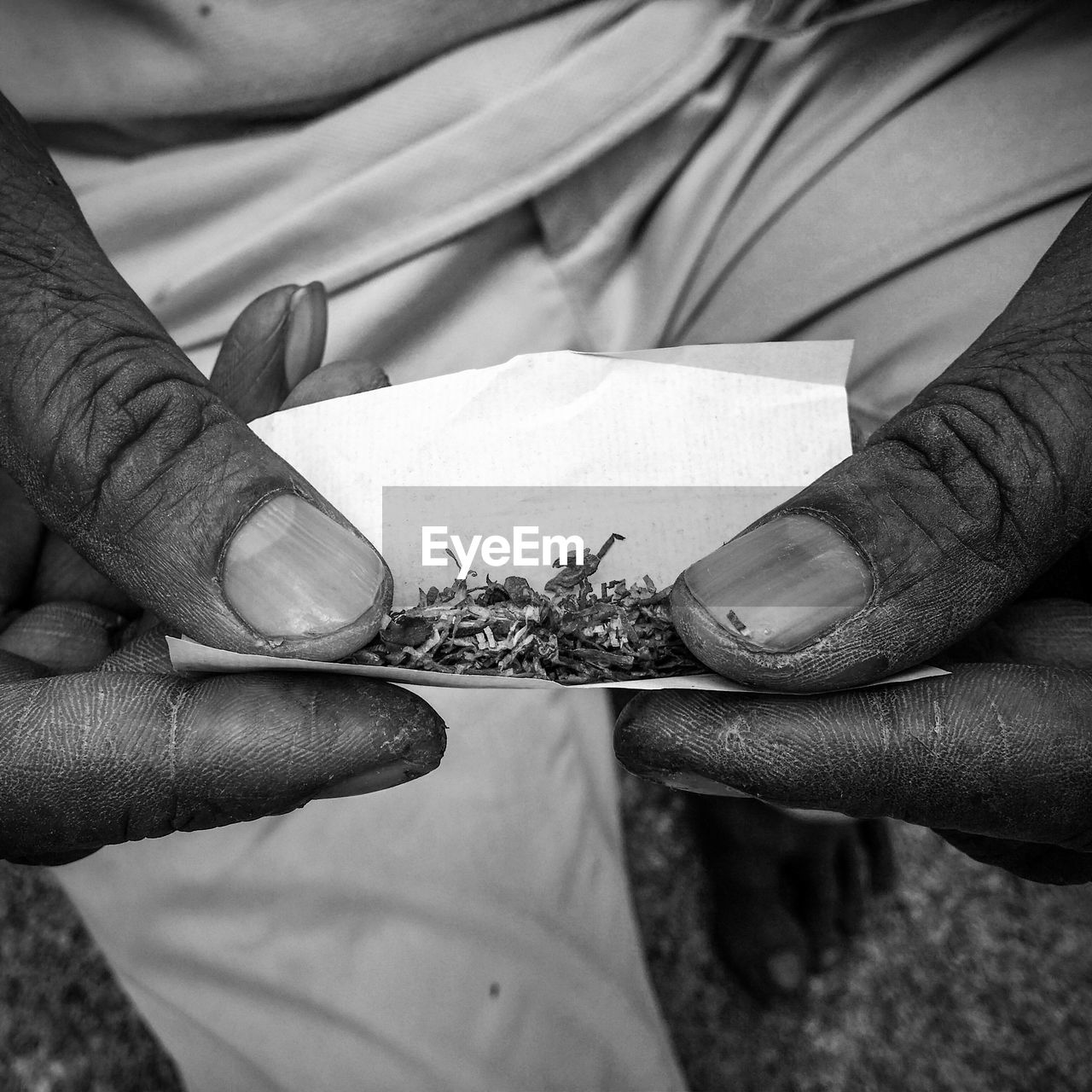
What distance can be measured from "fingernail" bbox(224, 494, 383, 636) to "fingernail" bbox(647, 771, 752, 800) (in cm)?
35

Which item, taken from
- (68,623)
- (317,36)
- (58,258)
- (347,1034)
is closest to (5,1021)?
(347,1034)

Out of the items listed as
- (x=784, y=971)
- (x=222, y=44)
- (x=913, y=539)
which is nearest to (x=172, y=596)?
(x=913, y=539)

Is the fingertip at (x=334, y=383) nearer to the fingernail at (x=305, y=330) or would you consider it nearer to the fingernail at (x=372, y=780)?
the fingernail at (x=305, y=330)

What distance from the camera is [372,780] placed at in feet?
2.92

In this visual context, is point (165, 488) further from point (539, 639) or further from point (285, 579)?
point (539, 639)

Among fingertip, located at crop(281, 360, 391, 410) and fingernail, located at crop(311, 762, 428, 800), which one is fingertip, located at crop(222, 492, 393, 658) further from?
fingertip, located at crop(281, 360, 391, 410)

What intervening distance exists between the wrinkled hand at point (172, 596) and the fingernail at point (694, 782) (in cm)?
23

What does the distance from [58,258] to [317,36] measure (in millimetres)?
522

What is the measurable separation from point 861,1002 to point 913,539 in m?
1.37

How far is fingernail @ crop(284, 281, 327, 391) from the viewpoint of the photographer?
115 cm

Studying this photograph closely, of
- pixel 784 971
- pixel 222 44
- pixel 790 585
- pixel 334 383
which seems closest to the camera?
pixel 790 585

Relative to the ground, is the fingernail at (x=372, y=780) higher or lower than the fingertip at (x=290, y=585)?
lower

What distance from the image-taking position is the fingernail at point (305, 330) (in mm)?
1146

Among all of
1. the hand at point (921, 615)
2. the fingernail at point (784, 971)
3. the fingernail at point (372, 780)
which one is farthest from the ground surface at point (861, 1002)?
the fingernail at point (372, 780)
